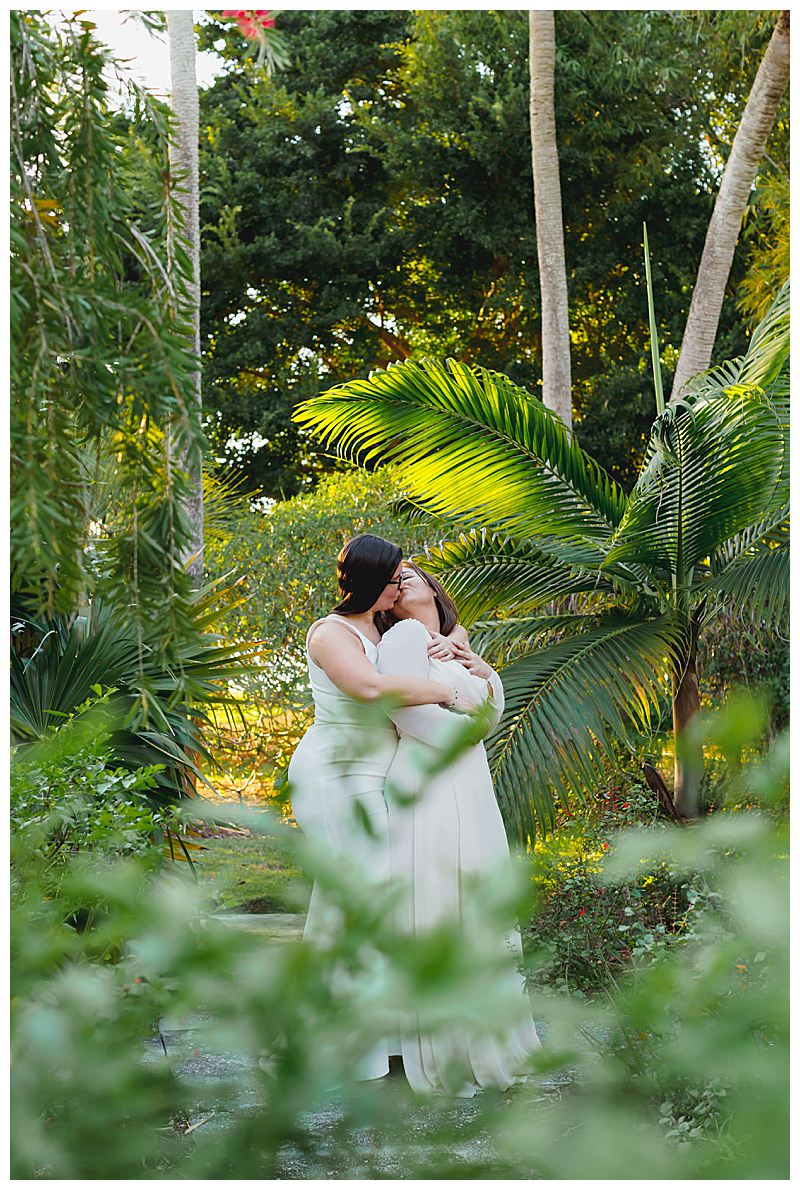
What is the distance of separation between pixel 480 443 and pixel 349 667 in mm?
2094

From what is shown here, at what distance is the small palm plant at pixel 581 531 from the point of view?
5.09m

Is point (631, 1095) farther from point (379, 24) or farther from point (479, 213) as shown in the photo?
point (379, 24)

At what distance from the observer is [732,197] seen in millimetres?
8867

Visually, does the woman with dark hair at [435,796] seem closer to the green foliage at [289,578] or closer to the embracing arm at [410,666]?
the embracing arm at [410,666]

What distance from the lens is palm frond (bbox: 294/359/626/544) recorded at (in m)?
5.52

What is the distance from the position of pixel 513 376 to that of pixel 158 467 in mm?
12920

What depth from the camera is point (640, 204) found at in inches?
549

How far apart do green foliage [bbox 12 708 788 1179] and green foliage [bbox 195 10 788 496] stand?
519 inches

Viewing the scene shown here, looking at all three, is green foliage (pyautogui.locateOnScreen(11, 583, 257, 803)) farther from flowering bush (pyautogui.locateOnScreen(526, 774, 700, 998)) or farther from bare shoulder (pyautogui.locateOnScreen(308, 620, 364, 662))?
flowering bush (pyautogui.locateOnScreen(526, 774, 700, 998))

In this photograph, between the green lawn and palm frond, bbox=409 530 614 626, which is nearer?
the green lawn

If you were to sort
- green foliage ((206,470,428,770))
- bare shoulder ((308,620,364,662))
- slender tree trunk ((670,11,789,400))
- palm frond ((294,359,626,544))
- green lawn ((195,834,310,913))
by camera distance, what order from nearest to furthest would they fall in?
green lawn ((195,834,310,913)), bare shoulder ((308,620,364,662)), palm frond ((294,359,626,544)), slender tree trunk ((670,11,789,400)), green foliage ((206,470,428,770))

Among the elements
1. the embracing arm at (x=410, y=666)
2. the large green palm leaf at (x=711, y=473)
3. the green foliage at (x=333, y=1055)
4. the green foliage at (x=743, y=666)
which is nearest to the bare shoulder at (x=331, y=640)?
the embracing arm at (x=410, y=666)

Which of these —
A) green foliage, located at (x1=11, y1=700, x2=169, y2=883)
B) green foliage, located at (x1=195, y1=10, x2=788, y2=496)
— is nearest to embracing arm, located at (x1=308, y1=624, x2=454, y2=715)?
green foliage, located at (x1=11, y1=700, x2=169, y2=883)

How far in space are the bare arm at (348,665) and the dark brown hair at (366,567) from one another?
0.52ft
